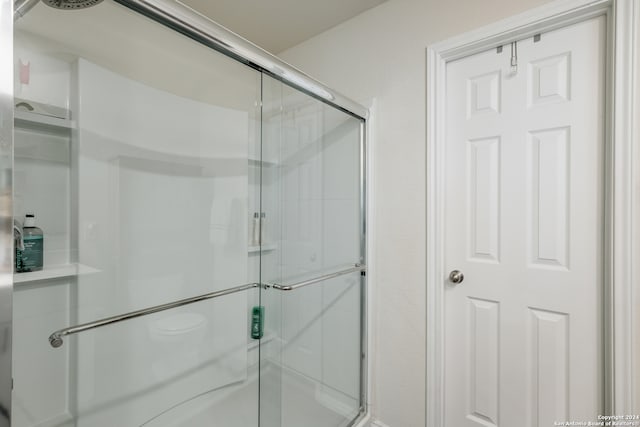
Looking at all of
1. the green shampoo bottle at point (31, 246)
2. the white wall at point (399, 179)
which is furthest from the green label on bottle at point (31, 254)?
the white wall at point (399, 179)

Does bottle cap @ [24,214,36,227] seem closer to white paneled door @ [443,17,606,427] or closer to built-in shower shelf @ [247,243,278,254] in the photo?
built-in shower shelf @ [247,243,278,254]

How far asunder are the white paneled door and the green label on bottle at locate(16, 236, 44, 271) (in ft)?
4.87

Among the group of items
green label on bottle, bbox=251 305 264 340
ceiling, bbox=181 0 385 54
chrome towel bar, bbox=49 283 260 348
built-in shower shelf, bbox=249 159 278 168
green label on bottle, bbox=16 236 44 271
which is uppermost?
ceiling, bbox=181 0 385 54

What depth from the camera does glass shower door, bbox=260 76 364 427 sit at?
4.07 feet

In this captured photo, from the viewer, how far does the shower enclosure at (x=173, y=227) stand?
771 millimetres

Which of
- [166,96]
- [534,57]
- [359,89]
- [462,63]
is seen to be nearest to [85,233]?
[166,96]

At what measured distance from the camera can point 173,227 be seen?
1169 millimetres

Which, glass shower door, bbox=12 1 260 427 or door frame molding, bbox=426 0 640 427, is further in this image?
door frame molding, bbox=426 0 640 427

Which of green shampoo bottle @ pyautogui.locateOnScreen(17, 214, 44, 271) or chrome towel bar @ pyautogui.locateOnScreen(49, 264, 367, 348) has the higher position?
green shampoo bottle @ pyautogui.locateOnScreen(17, 214, 44, 271)

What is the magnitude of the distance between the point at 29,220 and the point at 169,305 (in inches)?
19.7

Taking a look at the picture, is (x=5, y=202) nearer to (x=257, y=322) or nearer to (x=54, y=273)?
(x=54, y=273)

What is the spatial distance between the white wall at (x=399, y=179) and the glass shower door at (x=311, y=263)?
0.12 meters

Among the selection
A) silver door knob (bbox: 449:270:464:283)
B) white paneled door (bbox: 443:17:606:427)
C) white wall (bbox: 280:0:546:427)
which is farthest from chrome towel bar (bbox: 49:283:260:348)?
white paneled door (bbox: 443:17:606:427)

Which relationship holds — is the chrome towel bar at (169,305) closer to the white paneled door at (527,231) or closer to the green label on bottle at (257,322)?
the green label on bottle at (257,322)
